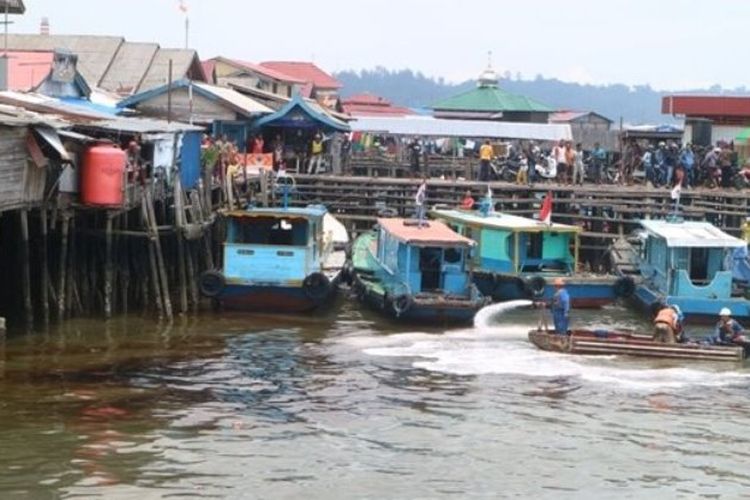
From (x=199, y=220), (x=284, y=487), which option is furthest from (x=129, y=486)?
(x=199, y=220)

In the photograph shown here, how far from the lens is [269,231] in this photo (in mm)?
31766

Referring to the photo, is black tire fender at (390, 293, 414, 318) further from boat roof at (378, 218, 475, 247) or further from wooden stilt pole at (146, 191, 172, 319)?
wooden stilt pole at (146, 191, 172, 319)

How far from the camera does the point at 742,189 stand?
40.9 meters

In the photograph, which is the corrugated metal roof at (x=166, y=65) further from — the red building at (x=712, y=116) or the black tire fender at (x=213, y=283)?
the black tire fender at (x=213, y=283)

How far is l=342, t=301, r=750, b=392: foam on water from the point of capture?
971 inches

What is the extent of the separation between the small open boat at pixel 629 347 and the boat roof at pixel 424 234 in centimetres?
398

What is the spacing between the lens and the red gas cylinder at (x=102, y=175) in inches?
1083

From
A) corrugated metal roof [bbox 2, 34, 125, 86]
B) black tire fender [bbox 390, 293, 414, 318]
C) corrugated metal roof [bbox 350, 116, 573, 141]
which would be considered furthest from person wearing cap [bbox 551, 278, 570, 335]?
corrugated metal roof [bbox 2, 34, 125, 86]

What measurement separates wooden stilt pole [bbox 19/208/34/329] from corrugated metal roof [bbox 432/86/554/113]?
1436 inches

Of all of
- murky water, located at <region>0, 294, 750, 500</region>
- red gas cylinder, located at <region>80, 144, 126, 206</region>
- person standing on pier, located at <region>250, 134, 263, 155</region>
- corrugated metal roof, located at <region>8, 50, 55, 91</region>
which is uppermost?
corrugated metal roof, located at <region>8, 50, 55, 91</region>

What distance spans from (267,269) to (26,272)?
19.5 ft

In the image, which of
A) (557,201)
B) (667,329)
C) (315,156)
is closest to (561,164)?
(557,201)

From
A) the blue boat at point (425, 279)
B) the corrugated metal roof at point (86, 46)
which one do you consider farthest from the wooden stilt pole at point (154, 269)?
the corrugated metal roof at point (86, 46)

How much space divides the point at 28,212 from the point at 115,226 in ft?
10.6
